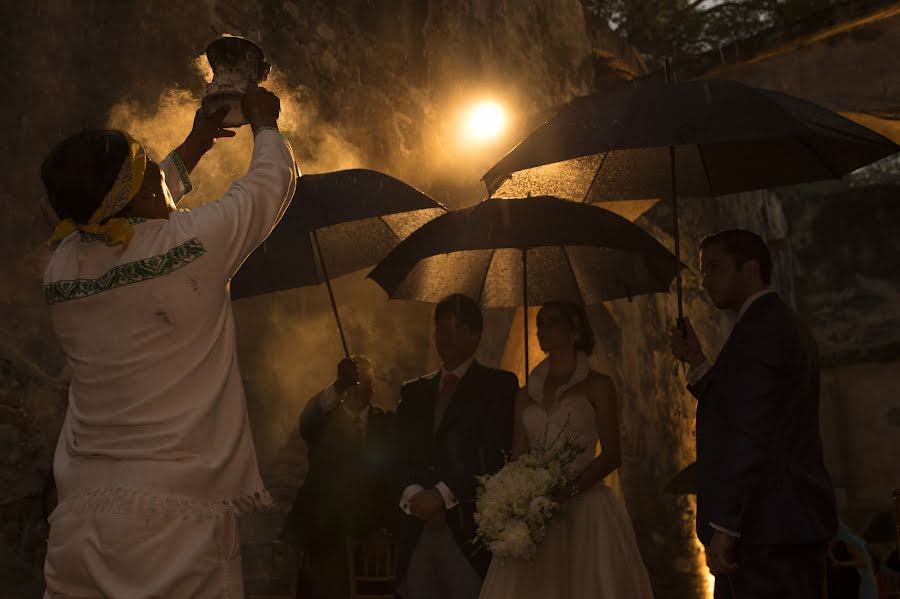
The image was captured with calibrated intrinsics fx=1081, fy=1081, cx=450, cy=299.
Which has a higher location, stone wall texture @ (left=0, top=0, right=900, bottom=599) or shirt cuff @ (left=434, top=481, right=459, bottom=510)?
stone wall texture @ (left=0, top=0, right=900, bottom=599)

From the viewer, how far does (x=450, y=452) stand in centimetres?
460

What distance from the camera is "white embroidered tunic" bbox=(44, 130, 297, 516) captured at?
249cm

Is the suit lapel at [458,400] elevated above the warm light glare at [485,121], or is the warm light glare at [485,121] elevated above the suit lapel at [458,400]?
the warm light glare at [485,121]

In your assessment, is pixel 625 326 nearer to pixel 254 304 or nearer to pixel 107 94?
pixel 254 304

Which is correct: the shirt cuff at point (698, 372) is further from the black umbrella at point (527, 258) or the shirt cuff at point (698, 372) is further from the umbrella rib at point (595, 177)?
the umbrella rib at point (595, 177)

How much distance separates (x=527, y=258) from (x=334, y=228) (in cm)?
107

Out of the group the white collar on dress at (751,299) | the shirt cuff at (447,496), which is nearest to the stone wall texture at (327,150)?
the shirt cuff at (447,496)

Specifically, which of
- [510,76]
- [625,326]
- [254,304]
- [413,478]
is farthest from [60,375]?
[625,326]

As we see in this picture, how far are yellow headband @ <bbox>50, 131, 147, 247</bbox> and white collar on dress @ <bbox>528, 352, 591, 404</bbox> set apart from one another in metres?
2.75

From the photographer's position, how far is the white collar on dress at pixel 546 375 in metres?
5.04

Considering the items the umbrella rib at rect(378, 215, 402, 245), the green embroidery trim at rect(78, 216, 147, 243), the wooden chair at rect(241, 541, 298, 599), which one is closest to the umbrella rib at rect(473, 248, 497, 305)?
the umbrella rib at rect(378, 215, 402, 245)

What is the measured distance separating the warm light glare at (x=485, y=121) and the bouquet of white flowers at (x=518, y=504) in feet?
14.6

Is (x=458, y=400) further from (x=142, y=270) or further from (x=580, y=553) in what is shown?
(x=142, y=270)

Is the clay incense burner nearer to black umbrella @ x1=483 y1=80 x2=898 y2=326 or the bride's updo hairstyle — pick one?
black umbrella @ x1=483 y1=80 x2=898 y2=326
